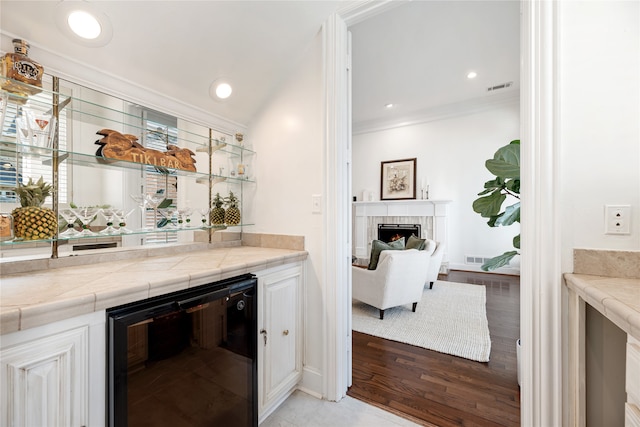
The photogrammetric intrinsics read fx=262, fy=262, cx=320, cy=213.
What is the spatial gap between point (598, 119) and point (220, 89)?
2006mm

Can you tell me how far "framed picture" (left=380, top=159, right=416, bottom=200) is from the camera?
18.2 ft

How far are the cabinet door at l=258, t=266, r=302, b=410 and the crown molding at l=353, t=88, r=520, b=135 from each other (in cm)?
492

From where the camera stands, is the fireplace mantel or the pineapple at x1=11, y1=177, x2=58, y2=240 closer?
the pineapple at x1=11, y1=177, x2=58, y2=240

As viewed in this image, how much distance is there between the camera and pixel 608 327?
3.20ft

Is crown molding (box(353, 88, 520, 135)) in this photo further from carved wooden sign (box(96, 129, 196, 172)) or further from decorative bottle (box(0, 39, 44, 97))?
decorative bottle (box(0, 39, 44, 97))

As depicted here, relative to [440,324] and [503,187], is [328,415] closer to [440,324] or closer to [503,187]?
[440,324]

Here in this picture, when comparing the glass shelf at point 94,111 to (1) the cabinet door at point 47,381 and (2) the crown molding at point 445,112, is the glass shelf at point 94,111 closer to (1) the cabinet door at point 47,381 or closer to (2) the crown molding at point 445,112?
(1) the cabinet door at point 47,381

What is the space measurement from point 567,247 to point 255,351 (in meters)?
1.47

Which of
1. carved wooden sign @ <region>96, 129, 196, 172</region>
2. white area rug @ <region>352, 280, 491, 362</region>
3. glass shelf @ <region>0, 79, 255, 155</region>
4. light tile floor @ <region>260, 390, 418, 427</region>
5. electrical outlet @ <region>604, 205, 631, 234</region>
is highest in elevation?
glass shelf @ <region>0, 79, 255, 155</region>

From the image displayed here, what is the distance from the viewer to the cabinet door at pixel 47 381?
67 cm

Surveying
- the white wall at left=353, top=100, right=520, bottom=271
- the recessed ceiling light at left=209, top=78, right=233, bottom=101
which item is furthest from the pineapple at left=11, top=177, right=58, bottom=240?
the white wall at left=353, top=100, right=520, bottom=271

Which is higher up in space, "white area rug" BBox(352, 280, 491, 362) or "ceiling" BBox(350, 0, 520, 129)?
"ceiling" BBox(350, 0, 520, 129)

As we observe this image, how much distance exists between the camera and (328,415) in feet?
5.01

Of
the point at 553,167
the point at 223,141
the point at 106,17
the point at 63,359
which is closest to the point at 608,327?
the point at 553,167
